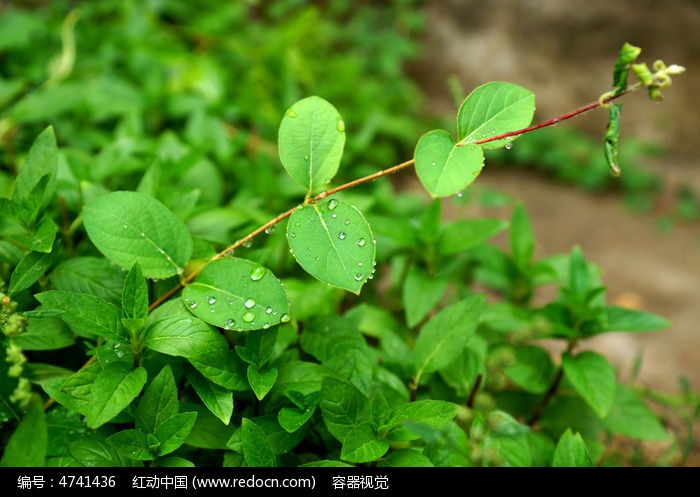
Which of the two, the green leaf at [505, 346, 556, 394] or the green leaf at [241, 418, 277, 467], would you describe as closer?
the green leaf at [241, 418, 277, 467]

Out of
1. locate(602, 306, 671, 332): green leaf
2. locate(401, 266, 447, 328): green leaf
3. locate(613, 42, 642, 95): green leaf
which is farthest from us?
locate(401, 266, 447, 328): green leaf

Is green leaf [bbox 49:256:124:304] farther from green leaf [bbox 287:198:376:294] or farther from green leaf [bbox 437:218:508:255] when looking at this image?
green leaf [bbox 437:218:508:255]

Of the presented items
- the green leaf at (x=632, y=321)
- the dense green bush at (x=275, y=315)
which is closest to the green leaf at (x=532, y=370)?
the dense green bush at (x=275, y=315)

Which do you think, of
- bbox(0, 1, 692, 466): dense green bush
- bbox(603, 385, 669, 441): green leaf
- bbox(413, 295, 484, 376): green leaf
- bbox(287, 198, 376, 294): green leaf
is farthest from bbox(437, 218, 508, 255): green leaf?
bbox(287, 198, 376, 294): green leaf

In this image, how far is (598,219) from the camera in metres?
4.14

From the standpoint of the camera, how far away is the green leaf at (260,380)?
3.60 feet

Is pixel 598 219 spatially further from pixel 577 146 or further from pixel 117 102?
pixel 117 102

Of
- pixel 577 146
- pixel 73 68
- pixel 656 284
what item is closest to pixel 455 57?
pixel 577 146

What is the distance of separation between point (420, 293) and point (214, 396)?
0.74 meters

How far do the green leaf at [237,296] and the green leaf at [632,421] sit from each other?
1017mm

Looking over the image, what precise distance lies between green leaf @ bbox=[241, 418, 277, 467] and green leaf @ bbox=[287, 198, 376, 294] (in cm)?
33

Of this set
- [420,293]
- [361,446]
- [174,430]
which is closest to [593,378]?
[420,293]

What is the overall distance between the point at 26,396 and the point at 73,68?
203 centimetres

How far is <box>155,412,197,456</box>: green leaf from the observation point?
106 centimetres
